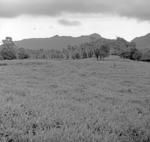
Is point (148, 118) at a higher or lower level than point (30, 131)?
lower

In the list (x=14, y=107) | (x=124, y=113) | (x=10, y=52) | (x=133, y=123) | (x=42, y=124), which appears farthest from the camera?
(x=10, y=52)

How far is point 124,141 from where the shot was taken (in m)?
5.05

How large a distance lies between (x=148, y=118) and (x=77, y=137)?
4035 mm

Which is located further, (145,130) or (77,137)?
(145,130)

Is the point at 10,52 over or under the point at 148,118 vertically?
over

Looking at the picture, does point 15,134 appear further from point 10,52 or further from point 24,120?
point 10,52

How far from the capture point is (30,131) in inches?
191

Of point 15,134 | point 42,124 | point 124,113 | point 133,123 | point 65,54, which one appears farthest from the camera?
point 65,54

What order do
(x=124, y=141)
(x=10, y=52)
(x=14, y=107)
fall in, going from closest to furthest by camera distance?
(x=124, y=141) → (x=14, y=107) → (x=10, y=52)

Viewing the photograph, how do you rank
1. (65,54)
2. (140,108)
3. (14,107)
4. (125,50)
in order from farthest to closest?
1. (65,54)
2. (125,50)
3. (140,108)
4. (14,107)

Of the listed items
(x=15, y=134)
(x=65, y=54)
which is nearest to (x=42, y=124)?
(x=15, y=134)

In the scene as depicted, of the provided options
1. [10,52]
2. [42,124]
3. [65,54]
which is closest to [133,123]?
[42,124]

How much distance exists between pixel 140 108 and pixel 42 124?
18.7 ft

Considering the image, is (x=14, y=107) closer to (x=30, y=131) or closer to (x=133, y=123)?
(x=30, y=131)
